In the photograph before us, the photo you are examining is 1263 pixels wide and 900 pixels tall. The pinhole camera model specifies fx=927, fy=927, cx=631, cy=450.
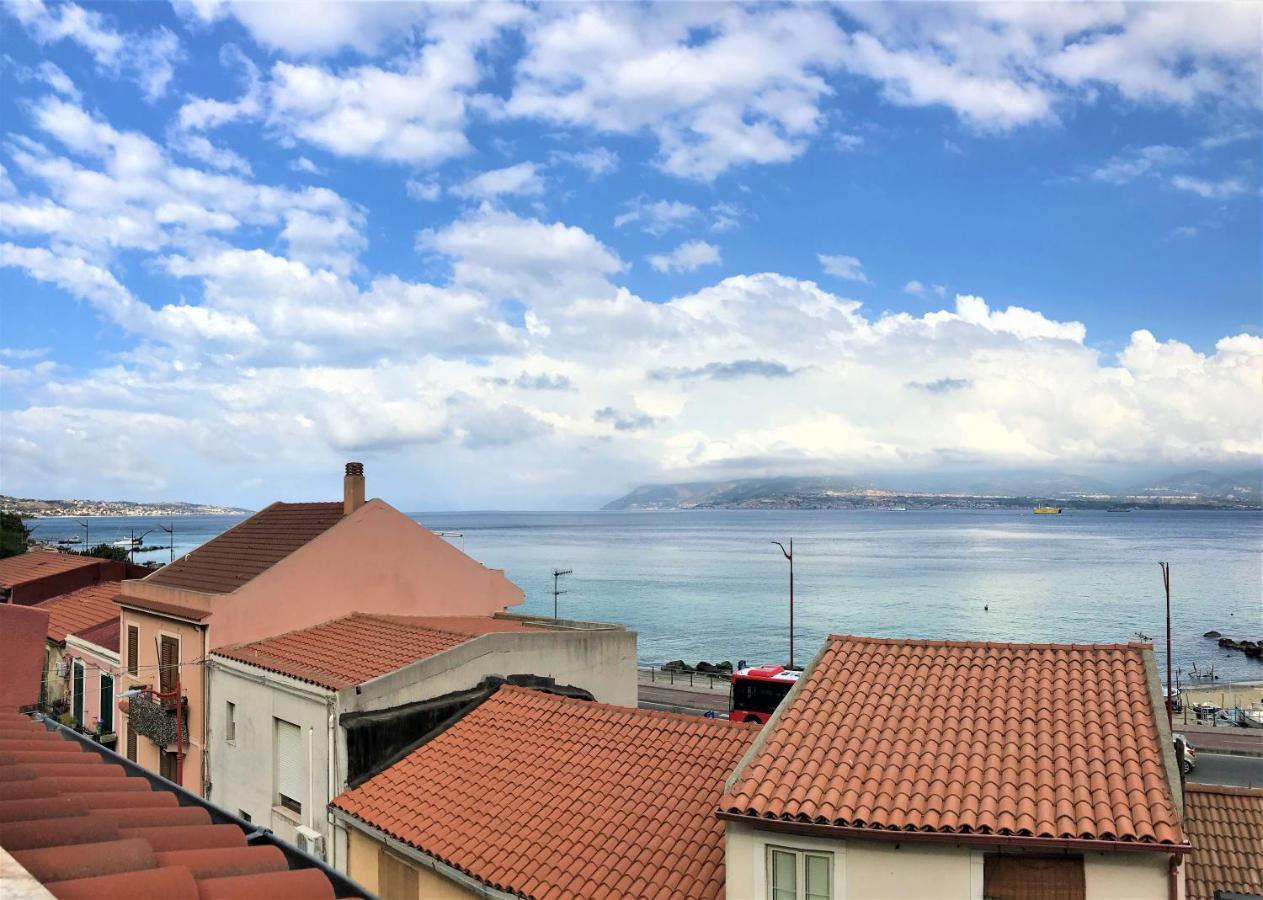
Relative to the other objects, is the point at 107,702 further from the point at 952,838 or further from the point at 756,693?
the point at 952,838

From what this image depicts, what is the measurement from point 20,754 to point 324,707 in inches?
458

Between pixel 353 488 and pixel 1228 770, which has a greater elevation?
pixel 353 488

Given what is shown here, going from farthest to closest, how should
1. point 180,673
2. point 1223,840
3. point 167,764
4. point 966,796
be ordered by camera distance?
point 167,764, point 180,673, point 1223,840, point 966,796

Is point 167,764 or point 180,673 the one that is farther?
point 167,764

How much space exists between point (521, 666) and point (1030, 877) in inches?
506

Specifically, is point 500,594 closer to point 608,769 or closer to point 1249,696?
point 608,769

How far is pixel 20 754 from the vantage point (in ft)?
21.0

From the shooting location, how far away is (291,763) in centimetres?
1891

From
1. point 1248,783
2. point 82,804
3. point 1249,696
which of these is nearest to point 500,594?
point 82,804

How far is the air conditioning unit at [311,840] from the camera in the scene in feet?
52.0

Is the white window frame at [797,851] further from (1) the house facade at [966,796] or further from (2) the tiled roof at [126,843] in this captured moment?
(2) the tiled roof at [126,843]

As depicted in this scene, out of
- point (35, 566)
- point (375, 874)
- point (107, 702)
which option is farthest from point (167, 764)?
point (35, 566)

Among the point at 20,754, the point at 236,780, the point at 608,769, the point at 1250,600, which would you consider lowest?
the point at 1250,600

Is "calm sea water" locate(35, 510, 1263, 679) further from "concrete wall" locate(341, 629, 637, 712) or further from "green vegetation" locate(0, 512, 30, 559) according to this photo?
"concrete wall" locate(341, 629, 637, 712)
